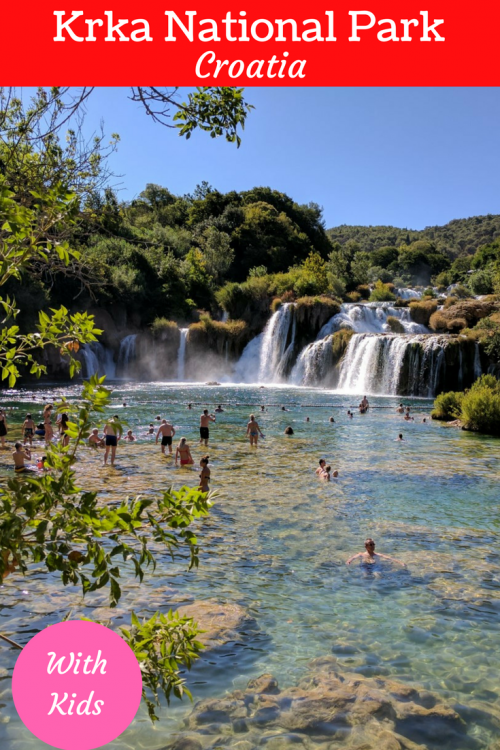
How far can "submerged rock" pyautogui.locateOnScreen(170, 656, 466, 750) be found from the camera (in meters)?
5.12

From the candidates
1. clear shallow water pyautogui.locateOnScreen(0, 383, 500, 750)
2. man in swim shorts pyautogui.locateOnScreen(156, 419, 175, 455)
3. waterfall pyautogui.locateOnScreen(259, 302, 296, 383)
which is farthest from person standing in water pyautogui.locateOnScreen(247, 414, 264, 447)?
waterfall pyautogui.locateOnScreen(259, 302, 296, 383)

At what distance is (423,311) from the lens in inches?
1788

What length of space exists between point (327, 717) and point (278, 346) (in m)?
43.9

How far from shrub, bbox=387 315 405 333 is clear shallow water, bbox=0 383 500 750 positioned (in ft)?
87.5

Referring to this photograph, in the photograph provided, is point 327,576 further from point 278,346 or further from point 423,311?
point 278,346

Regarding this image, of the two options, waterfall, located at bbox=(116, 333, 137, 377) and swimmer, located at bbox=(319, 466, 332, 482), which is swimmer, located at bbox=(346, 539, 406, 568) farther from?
waterfall, located at bbox=(116, 333, 137, 377)

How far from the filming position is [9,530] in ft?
7.62

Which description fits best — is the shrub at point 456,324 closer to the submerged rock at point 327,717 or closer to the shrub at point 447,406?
the shrub at point 447,406

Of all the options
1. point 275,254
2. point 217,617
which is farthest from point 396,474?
point 275,254

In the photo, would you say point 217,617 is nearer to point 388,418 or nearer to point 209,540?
point 209,540

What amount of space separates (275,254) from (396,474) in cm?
6258

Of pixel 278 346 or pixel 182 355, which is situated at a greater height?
pixel 278 346

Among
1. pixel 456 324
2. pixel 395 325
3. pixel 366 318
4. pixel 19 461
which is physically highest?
pixel 366 318

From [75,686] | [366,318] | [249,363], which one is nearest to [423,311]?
[366,318]
